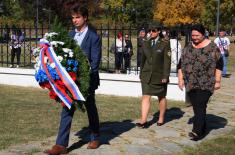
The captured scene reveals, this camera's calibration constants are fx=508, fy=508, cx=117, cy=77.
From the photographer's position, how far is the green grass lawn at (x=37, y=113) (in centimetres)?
811

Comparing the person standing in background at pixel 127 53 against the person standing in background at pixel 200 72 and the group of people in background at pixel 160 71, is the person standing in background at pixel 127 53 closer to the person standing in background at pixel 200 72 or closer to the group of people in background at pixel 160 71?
the group of people in background at pixel 160 71

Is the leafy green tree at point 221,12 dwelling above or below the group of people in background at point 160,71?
above

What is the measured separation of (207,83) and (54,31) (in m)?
2.58

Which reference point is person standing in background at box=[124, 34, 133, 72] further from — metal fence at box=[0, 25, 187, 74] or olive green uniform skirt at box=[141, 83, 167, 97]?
olive green uniform skirt at box=[141, 83, 167, 97]

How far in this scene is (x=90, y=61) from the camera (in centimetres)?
686

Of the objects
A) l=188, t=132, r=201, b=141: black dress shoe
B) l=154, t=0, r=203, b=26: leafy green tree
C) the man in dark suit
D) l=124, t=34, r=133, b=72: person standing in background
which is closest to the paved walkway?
l=188, t=132, r=201, b=141: black dress shoe

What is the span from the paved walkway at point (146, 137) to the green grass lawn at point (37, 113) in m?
0.42

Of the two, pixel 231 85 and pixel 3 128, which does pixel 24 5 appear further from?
pixel 3 128

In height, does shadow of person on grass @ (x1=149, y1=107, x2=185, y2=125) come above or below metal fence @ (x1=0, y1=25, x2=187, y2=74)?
below

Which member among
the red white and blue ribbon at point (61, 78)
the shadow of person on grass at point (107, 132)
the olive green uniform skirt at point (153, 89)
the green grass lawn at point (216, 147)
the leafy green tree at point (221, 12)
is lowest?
the green grass lawn at point (216, 147)

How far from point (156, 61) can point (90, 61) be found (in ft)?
7.02

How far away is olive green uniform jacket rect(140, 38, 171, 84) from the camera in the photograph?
8727 millimetres

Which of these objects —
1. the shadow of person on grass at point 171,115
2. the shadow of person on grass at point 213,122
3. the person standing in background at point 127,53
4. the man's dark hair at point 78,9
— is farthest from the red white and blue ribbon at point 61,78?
the person standing in background at point 127,53

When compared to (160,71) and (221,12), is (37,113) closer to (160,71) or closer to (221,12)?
(160,71)
